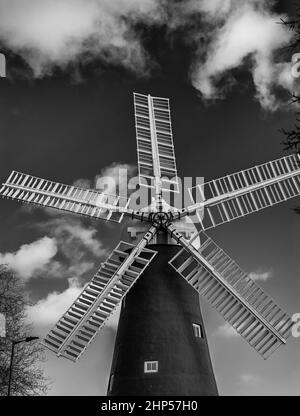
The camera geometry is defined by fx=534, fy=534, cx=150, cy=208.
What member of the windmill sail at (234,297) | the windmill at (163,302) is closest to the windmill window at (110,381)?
the windmill at (163,302)

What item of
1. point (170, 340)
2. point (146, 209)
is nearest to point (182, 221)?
point (146, 209)

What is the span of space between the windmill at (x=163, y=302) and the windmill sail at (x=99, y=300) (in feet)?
0.11

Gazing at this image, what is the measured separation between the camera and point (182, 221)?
1988cm

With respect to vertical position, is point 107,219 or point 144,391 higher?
point 107,219

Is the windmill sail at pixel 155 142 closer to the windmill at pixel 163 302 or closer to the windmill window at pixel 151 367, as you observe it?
the windmill at pixel 163 302

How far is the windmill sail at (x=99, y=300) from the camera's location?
17.9 metres

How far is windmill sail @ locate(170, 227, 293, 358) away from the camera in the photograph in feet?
61.1

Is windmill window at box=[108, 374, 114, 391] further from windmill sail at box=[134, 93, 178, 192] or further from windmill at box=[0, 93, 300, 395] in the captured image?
windmill sail at box=[134, 93, 178, 192]

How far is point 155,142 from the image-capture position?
77.6 ft

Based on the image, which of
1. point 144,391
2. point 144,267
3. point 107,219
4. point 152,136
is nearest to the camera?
point 144,391

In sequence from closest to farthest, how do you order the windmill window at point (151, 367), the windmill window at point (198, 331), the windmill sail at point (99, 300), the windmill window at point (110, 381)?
the windmill window at point (151, 367), the windmill sail at point (99, 300), the windmill window at point (110, 381), the windmill window at point (198, 331)
